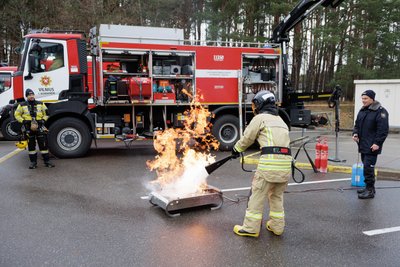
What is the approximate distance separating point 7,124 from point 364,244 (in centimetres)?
1335

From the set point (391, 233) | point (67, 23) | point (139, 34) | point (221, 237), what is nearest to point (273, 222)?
point (221, 237)

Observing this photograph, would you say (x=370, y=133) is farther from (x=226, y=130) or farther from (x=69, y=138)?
(x=69, y=138)

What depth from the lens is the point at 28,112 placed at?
28.6ft

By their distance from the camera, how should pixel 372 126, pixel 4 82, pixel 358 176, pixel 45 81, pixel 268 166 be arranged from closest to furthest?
pixel 268 166 → pixel 372 126 → pixel 358 176 → pixel 45 81 → pixel 4 82

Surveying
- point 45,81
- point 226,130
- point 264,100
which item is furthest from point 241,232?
point 45,81

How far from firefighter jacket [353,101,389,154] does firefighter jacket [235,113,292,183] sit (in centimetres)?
242

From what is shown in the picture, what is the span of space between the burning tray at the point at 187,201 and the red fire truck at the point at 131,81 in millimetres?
4899

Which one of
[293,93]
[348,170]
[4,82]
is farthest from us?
[4,82]

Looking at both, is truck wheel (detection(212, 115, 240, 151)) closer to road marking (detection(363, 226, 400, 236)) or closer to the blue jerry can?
the blue jerry can

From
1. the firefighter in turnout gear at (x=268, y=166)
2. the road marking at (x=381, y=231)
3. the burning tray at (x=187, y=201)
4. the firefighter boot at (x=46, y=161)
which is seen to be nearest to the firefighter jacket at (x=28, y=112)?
the firefighter boot at (x=46, y=161)

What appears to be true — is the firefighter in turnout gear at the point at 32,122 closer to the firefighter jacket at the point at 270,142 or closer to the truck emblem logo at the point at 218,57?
the truck emblem logo at the point at 218,57

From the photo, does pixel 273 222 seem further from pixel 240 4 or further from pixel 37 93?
pixel 240 4

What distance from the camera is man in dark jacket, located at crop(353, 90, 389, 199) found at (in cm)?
607

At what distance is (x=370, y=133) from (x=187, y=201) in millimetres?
3302
